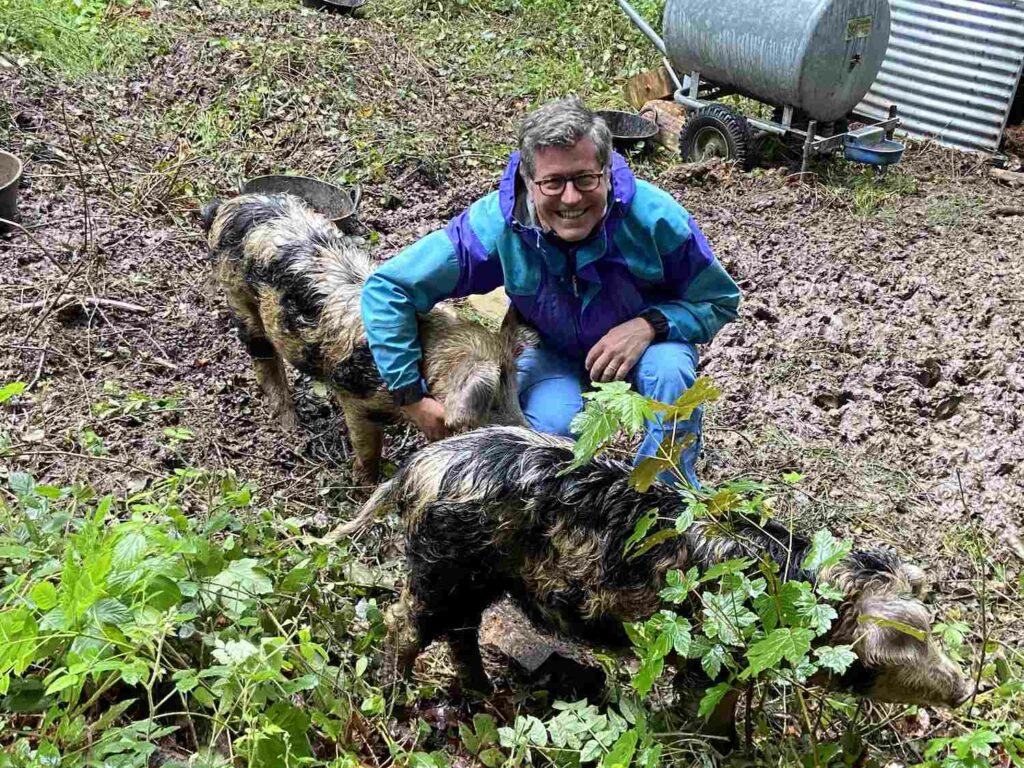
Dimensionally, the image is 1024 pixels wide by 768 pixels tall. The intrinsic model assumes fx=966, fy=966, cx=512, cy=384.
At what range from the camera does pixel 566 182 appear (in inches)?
146

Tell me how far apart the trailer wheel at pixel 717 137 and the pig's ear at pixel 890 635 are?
6535mm

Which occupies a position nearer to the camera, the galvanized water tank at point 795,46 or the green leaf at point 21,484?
the green leaf at point 21,484

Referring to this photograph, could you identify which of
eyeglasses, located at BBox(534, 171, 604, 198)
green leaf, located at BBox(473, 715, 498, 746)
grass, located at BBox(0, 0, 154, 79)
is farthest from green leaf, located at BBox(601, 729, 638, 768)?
grass, located at BBox(0, 0, 154, 79)

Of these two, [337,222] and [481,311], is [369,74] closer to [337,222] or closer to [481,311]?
[337,222]

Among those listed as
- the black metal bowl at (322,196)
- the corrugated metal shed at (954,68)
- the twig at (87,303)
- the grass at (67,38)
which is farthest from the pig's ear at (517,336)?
the corrugated metal shed at (954,68)

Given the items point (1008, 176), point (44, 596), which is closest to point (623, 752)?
point (44, 596)

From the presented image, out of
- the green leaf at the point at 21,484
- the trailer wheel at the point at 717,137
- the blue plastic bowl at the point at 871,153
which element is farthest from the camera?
the trailer wheel at the point at 717,137

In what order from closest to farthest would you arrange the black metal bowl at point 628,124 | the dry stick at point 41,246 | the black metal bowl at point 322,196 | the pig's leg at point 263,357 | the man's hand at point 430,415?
the man's hand at point 430,415 → the pig's leg at point 263,357 → the dry stick at point 41,246 → the black metal bowl at point 322,196 → the black metal bowl at point 628,124

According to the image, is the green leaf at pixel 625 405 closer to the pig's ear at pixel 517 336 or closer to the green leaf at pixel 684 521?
the green leaf at pixel 684 521

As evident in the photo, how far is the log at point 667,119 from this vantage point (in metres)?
9.80

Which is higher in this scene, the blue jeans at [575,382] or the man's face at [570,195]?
the man's face at [570,195]

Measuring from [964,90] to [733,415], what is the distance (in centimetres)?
645

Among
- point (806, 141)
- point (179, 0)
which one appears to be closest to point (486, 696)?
point (806, 141)

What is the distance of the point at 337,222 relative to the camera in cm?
683
